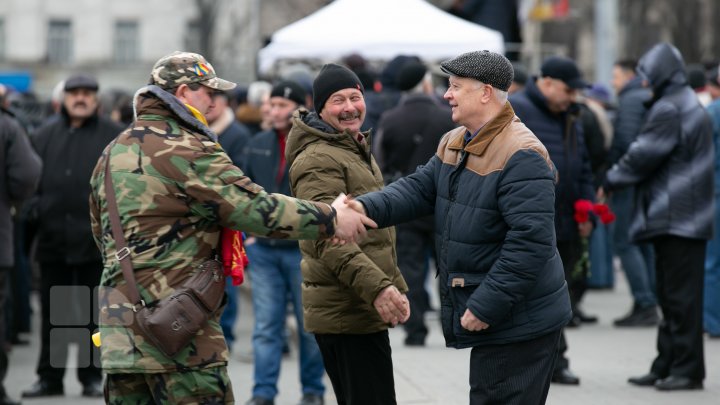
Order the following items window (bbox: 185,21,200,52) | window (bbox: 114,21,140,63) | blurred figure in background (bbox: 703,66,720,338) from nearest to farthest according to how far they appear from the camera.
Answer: blurred figure in background (bbox: 703,66,720,338) → window (bbox: 185,21,200,52) → window (bbox: 114,21,140,63)

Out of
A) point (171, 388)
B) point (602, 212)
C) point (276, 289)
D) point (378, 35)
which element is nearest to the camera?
point (171, 388)

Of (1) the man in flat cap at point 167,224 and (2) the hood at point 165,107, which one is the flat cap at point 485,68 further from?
(2) the hood at point 165,107

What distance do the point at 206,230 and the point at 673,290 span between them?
395 centimetres

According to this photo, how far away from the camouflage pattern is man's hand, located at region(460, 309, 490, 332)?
1.01 meters

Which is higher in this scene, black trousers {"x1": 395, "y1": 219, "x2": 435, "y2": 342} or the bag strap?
the bag strap

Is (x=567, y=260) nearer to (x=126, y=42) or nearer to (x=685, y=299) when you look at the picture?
(x=685, y=299)

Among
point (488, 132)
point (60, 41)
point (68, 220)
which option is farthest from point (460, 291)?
point (60, 41)

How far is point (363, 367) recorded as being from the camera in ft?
19.5

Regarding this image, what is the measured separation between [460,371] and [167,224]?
4.27 meters

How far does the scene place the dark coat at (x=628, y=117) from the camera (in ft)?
38.6

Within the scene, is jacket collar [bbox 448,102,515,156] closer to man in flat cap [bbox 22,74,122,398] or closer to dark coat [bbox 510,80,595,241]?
dark coat [bbox 510,80,595,241]

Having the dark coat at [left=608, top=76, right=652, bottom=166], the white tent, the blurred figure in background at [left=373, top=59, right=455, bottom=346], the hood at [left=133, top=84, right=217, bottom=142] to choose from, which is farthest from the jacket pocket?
the white tent

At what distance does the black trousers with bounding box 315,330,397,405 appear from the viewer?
233 inches

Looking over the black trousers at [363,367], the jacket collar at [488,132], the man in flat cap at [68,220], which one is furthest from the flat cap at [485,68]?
the man in flat cap at [68,220]
